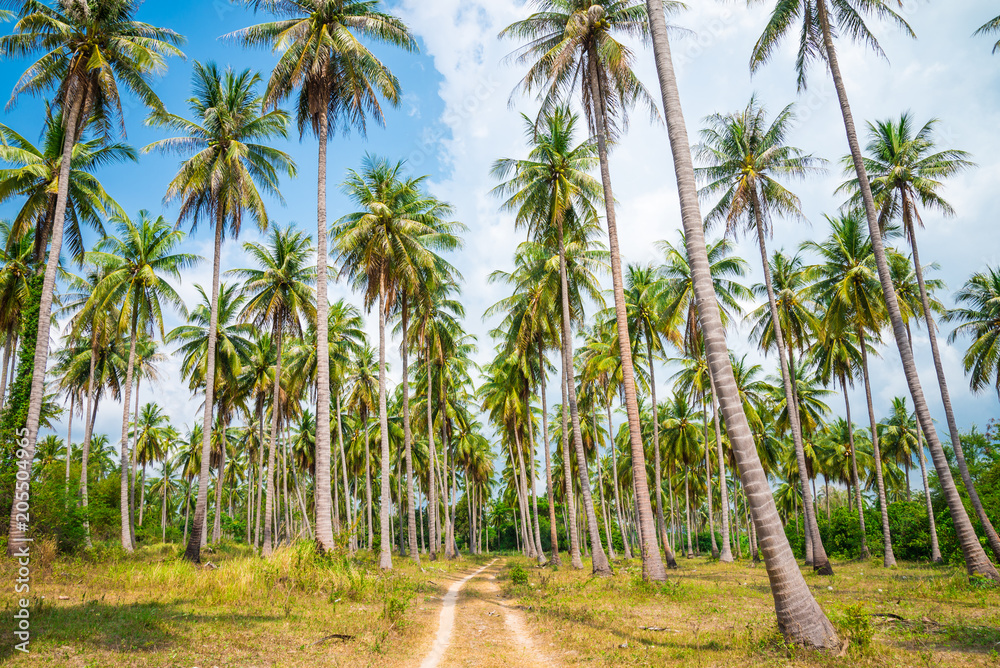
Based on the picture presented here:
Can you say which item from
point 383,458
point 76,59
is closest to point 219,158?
point 76,59

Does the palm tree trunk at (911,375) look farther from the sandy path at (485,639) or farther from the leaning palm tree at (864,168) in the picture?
the sandy path at (485,639)

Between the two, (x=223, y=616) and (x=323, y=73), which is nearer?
(x=223, y=616)

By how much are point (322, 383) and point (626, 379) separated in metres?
9.13

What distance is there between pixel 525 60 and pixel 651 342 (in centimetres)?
1530

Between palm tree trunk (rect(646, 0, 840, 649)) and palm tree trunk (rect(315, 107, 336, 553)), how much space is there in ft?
36.7

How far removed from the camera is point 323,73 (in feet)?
54.1

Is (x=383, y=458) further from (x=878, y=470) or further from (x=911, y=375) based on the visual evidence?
(x=878, y=470)

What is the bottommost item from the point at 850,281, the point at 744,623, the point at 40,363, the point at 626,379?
the point at 744,623

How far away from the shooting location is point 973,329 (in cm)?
2756

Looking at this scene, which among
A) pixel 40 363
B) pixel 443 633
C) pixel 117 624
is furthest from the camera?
pixel 40 363

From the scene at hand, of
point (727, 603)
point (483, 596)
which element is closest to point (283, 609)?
point (483, 596)

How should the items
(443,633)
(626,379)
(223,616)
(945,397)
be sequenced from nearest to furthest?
(223,616) < (443,633) < (626,379) < (945,397)

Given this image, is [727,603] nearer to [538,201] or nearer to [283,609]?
[283,609]

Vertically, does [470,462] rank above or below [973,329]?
below
